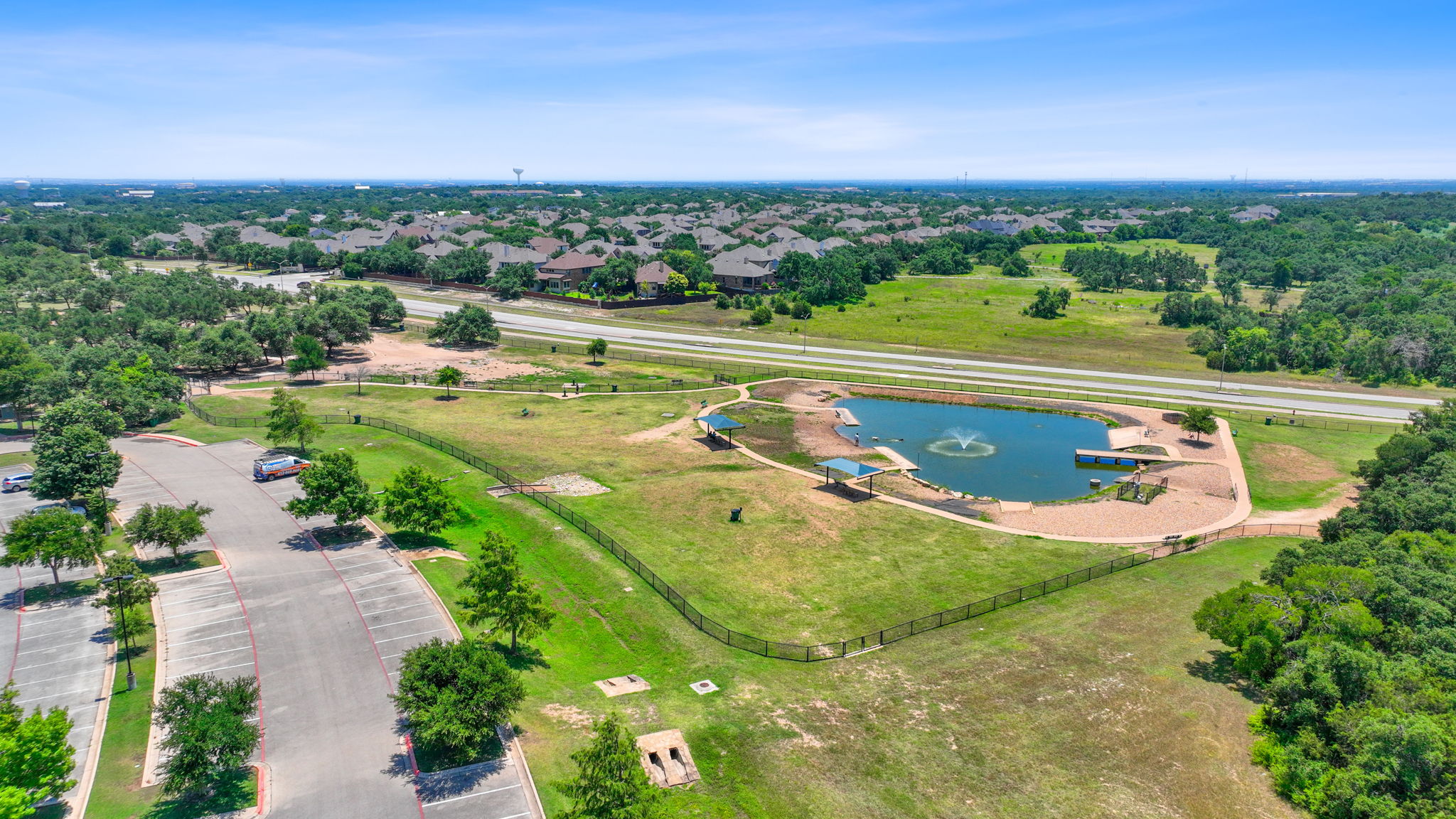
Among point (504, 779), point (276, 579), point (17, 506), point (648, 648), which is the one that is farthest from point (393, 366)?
point (504, 779)

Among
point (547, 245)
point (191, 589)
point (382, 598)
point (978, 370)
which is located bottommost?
point (382, 598)

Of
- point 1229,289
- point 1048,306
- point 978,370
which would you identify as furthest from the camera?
point 1229,289

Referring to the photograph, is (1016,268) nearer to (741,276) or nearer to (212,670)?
(741,276)

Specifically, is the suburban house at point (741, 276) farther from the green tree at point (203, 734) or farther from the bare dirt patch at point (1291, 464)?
the green tree at point (203, 734)

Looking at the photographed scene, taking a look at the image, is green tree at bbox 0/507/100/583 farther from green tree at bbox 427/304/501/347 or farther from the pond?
green tree at bbox 427/304/501/347

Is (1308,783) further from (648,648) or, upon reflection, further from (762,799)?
(648,648)

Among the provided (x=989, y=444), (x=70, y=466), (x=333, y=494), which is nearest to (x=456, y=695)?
(x=333, y=494)

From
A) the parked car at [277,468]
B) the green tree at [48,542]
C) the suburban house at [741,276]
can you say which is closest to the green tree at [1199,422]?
the parked car at [277,468]
